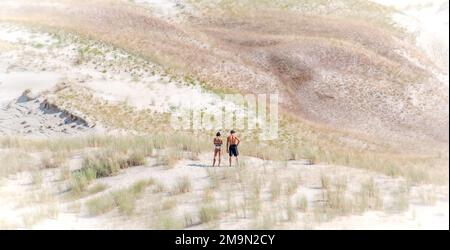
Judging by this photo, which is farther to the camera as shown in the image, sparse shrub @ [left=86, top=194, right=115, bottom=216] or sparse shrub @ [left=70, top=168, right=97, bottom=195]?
sparse shrub @ [left=70, top=168, right=97, bottom=195]

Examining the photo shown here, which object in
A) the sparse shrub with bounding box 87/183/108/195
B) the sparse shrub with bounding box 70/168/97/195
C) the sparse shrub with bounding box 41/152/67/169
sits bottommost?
the sparse shrub with bounding box 87/183/108/195

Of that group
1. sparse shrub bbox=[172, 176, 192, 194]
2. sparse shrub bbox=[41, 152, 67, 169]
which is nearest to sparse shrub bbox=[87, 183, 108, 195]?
sparse shrub bbox=[172, 176, 192, 194]

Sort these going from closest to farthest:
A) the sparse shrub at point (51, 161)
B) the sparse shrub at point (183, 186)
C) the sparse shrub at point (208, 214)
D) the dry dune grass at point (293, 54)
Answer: the sparse shrub at point (208, 214) → the sparse shrub at point (183, 186) → the sparse shrub at point (51, 161) → the dry dune grass at point (293, 54)

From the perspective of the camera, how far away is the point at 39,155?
19.2 meters

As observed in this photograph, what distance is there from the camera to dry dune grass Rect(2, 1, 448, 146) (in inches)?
1526

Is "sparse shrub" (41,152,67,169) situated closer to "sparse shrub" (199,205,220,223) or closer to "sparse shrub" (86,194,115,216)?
"sparse shrub" (86,194,115,216)

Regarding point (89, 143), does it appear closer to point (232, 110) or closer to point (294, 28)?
point (232, 110)

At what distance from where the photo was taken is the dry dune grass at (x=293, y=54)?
3875 cm

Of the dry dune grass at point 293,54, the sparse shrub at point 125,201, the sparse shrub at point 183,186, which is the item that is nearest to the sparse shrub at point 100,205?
the sparse shrub at point 125,201

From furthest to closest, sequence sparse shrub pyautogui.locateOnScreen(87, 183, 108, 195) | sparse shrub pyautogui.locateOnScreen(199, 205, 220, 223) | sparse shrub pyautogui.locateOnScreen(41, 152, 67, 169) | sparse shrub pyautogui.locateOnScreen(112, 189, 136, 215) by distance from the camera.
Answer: sparse shrub pyautogui.locateOnScreen(41, 152, 67, 169)
sparse shrub pyautogui.locateOnScreen(87, 183, 108, 195)
sparse shrub pyautogui.locateOnScreen(112, 189, 136, 215)
sparse shrub pyautogui.locateOnScreen(199, 205, 220, 223)

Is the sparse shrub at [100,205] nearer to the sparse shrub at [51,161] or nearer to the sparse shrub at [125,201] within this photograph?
the sparse shrub at [125,201]

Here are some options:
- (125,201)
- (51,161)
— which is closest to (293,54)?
(51,161)

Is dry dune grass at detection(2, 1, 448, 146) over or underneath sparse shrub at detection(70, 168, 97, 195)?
over

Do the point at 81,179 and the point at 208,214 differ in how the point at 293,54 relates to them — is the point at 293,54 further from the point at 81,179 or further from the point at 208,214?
the point at 208,214
